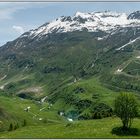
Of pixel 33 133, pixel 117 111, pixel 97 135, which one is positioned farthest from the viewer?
pixel 33 133

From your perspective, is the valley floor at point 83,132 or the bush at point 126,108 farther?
the bush at point 126,108

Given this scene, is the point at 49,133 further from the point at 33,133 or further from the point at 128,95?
the point at 128,95

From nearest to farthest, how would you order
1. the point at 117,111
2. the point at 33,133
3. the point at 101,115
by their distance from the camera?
1. the point at 117,111
2. the point at 33,133
3. the point at 101,115

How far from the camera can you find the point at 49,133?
8925cm

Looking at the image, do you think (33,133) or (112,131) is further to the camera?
(33,133)

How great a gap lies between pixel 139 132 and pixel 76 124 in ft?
69.6

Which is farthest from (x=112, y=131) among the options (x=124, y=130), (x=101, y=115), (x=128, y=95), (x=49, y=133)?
(x=101, y=115)

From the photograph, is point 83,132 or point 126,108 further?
point 126,108

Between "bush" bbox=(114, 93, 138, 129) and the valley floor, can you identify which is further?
"bush" bbox=(114, 93, 138, 129)

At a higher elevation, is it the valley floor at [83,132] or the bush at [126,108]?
the bush at [126,108]

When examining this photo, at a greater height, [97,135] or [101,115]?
[101,115]

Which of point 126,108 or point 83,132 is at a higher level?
point 126,108

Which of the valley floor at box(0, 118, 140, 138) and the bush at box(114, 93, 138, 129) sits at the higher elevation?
the bush at box(114, 93, 138, 129)

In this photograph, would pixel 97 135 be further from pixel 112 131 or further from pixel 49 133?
pixel 49 133
